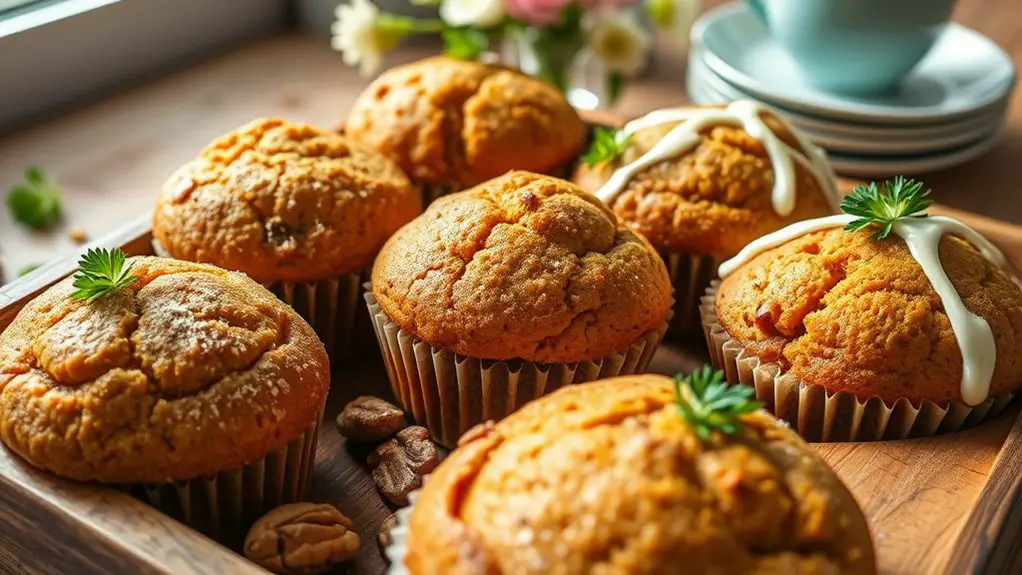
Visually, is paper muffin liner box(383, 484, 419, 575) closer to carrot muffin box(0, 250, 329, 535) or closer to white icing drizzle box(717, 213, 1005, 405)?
carrot muffin box(0, 250, 329, 535)

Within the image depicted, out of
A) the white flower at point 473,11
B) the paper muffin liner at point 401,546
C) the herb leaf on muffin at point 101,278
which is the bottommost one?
the paper muffin liner at point 401,546

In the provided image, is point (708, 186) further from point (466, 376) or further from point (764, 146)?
point (466, 376)

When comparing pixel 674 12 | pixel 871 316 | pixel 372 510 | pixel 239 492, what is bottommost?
pixel 372 510

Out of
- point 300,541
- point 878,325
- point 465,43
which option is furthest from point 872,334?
point 465,43

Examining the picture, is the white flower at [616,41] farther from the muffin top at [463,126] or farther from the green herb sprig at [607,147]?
the green herb sprig at [607,147]

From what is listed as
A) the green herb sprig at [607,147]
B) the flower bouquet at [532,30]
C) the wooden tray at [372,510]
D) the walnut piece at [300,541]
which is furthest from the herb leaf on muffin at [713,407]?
the flower bouquet at [532,30]

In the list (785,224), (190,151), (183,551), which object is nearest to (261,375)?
(183,551)

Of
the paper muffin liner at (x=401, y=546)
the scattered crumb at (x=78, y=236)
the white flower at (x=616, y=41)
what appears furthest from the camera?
the white flower at (x=616, y=41)
